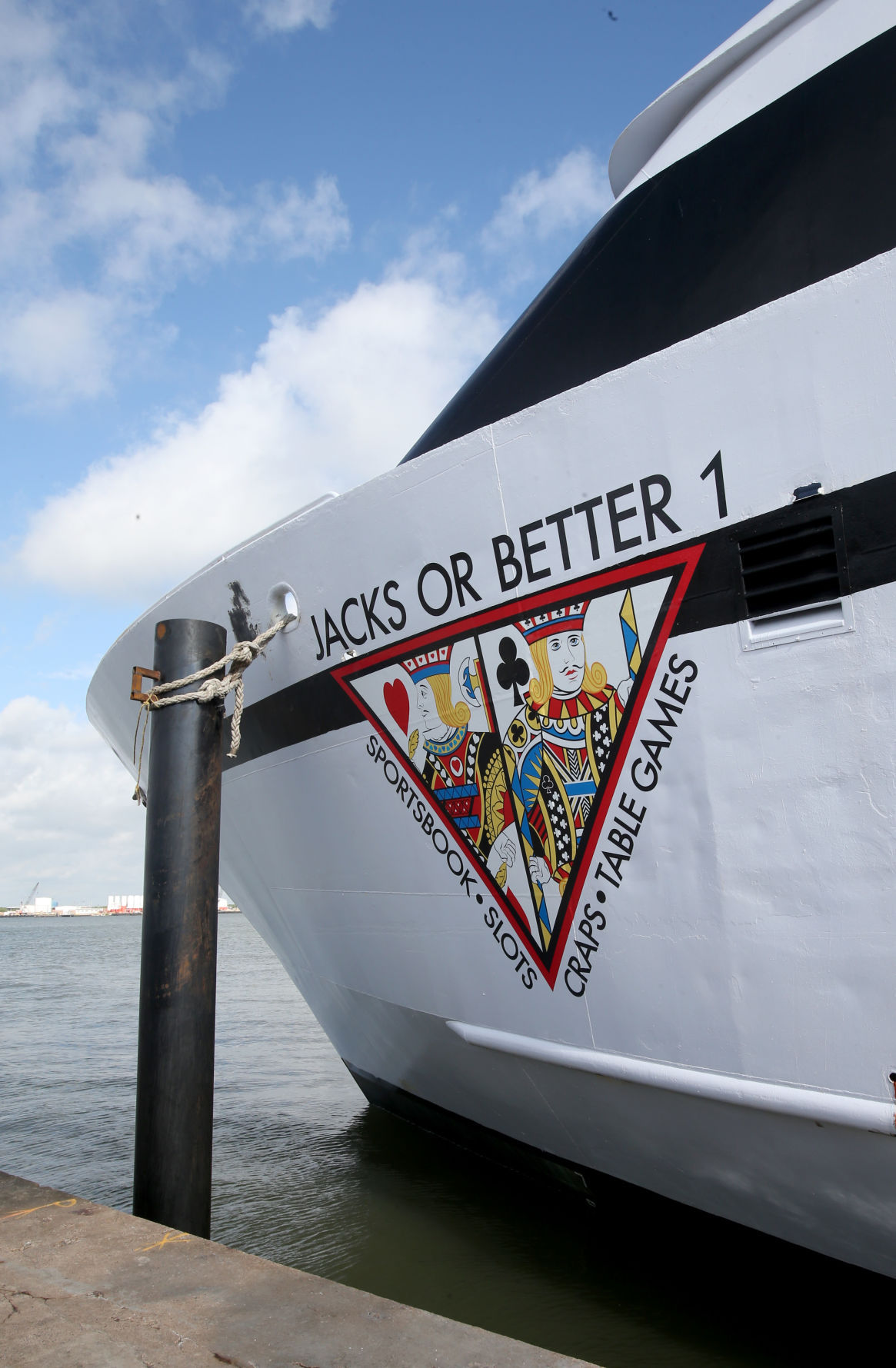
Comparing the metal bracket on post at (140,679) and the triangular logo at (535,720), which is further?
the metal bracket on post at (140,679)

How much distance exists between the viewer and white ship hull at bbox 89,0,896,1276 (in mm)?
2252

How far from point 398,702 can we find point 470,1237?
2254mm

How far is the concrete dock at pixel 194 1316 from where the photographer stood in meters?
1.60

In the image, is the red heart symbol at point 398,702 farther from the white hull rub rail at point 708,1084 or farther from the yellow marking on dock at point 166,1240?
the yellow marking on dock at point 166,1240

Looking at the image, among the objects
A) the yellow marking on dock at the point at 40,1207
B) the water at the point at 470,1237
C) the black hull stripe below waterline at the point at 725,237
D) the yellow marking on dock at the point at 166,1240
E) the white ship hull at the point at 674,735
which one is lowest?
the water at the point at 470,1237

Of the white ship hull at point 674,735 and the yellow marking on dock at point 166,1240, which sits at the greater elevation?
the white ship hull at point 674,735

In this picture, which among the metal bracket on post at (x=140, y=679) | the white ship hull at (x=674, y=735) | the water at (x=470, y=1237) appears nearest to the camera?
the white ship hull at (x=674, y=735)

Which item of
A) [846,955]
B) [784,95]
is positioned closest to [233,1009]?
[846,955]

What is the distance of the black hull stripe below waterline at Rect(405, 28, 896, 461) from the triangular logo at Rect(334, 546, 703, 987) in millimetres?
817

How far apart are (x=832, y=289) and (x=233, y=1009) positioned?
12.0m

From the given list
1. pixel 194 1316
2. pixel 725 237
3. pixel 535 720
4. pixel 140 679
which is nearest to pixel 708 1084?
pixel 535 720

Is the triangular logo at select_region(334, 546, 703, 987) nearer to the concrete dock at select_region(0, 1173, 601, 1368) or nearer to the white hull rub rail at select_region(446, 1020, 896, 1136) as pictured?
the white hull rub rail at select_region(446, 1020, 896, 1136)

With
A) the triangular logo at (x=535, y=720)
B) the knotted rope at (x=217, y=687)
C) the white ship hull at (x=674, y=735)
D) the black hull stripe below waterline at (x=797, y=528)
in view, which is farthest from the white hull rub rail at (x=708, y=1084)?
the knotted rope at (x=217, y=687)

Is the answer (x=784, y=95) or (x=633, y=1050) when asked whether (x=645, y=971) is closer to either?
A: (x=633, y=1050)
